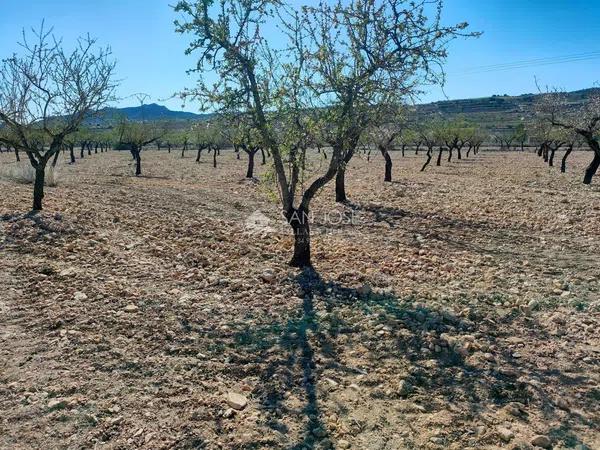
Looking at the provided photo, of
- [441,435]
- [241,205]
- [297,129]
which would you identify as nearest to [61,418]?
[441,435]

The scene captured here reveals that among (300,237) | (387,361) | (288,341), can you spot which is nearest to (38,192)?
(300,237)

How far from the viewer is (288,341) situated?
518cm

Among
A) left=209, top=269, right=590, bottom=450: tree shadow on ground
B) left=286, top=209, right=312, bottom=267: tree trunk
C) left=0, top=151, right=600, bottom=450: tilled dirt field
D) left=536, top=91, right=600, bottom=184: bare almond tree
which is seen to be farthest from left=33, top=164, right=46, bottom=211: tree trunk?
left=536, top=91, right=600, bottom=184: bare almond tree

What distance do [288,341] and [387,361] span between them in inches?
44.9

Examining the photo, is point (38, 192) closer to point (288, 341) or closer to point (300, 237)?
point (300, 237)

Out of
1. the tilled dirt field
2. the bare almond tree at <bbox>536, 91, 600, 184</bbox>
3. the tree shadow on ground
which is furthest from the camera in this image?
the bare almond tree at <bbox>536, 91, 600, 184</bbox>

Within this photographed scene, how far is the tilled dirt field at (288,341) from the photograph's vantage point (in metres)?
3.65

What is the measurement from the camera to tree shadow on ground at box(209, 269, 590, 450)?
3.92 meters

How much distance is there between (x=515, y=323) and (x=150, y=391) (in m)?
4.41

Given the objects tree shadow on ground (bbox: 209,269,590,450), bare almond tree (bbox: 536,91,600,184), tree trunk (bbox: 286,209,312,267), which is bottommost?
tree shadow on ground (bbox: 209,269,590,450)

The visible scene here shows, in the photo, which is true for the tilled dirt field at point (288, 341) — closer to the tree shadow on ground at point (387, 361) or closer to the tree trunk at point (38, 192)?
the tree shadow on ground at point (387, 361)

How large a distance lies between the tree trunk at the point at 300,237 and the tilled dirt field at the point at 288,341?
0.42m

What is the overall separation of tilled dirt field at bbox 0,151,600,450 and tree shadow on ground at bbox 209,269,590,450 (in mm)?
21

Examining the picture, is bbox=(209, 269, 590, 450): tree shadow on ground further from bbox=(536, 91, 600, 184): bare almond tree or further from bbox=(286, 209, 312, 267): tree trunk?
bbox=(536, 91, 600, 184): bare almond tree
